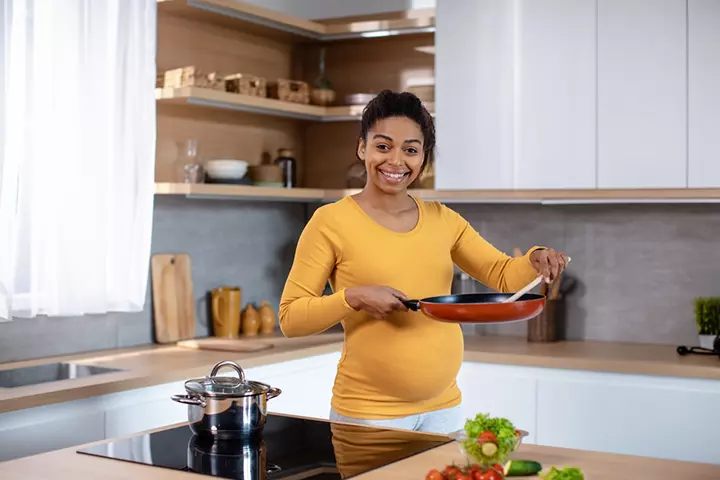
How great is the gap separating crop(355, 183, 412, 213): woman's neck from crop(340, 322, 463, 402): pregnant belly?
317mm

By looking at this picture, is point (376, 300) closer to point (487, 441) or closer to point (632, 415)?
point (487, 441)

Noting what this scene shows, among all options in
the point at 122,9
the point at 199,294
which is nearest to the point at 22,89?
the point at 122,9

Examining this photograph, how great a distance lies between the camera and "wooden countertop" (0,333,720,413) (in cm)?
296

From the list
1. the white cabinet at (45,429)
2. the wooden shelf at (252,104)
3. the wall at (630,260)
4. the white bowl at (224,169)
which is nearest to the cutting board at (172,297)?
the white bowl at (224,169)

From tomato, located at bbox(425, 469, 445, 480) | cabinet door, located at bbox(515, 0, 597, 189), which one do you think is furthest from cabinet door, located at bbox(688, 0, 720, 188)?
tomato, located at bbox(425, 469, 445, 480)

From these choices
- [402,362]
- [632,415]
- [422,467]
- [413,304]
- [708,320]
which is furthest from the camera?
[708,320]

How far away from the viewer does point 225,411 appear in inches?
84.0

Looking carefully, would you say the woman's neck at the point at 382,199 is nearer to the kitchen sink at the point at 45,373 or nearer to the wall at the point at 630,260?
the kitchen sink at the point at 45,373

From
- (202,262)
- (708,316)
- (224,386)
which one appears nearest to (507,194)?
(708,316)

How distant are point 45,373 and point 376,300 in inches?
63.6

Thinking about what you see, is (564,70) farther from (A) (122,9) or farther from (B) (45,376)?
(B) (45,376)

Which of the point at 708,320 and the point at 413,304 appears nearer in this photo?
the point at 413,304

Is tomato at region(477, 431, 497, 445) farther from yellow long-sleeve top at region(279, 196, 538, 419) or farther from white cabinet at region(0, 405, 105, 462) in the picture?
white cabinet at region(0, 405, 105, 462)

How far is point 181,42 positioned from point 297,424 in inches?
88.5
